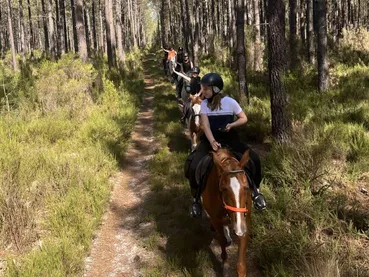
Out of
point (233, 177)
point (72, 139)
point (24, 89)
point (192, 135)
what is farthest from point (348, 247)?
point (24, 89)

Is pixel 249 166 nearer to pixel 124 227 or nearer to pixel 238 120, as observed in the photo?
pixel 238 120

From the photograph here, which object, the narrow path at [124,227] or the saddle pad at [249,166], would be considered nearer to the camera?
the saddle pad at [249,166]

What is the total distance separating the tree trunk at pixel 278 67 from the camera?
7.18m

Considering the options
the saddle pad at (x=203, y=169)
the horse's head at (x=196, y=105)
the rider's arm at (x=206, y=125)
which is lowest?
the saddle pad at (x=203, y=169)

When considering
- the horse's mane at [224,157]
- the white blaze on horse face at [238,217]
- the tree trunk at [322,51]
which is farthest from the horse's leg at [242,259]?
the tree trunk at [322,51]

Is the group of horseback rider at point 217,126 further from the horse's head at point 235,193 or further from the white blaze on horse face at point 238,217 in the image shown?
the white blaze on horse face at point 238,217

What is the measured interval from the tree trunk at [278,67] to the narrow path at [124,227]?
3.24m

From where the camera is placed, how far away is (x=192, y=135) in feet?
26.8

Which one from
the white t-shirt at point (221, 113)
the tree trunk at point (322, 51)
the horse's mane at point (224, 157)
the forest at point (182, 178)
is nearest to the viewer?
the horse's mane at point (224, 157)

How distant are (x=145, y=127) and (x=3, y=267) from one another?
26.3ft

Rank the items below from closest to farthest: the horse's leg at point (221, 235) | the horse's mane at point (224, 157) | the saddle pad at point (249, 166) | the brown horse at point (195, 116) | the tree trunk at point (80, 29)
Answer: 1. the horse's mane at point (224, 157)
2. the horse's leg at point (221, 235)
3. the saddle pad at point (249, 166)
4. the brown horse at point (195, 116)
5. the tree trunk at point (80, 29)

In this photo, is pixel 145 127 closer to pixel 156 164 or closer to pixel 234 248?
pixel 156 164

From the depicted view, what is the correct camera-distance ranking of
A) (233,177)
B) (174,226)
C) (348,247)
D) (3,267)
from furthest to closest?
(174,226) → (3,267) → (348,247) → (233,177)

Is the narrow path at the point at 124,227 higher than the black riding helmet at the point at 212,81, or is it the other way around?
the black riding helmet at the point at 212,81
